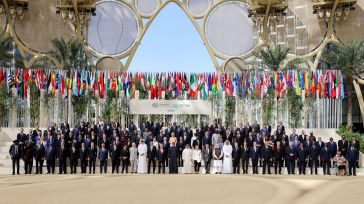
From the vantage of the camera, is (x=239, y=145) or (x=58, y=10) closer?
(x=239, y=145)

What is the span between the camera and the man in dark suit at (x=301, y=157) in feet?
67.5

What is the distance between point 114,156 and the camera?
67.7ft

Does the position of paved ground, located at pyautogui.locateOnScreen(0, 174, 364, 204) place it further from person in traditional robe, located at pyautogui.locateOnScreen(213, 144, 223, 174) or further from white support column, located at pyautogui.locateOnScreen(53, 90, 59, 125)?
white support column, located at pyautogui.locateOnScreen(53, 90, 59, 125)

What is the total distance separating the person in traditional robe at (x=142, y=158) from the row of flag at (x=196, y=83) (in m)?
11.5

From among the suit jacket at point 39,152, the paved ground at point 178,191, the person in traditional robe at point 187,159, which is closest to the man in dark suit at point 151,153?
the person in traditional robe at point 187,159

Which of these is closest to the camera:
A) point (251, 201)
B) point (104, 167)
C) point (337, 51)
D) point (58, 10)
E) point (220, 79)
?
point (251, 201)

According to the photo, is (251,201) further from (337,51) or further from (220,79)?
(337,51)

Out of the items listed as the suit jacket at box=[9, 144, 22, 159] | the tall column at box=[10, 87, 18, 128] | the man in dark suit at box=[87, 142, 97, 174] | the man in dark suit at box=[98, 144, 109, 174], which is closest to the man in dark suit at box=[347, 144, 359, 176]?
the man in dark suit at box=[98, 144, 109, 174]

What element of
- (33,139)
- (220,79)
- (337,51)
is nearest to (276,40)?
(337,51)

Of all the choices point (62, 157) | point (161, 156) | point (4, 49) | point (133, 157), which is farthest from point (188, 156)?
point (4, 49)

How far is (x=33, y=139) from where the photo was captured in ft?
69.5

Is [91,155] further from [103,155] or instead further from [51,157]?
[51,157]

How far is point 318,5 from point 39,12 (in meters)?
23.1

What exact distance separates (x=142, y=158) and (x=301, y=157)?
5941 mm
